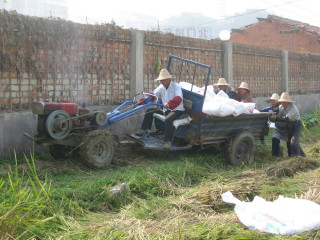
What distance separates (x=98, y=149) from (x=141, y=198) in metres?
1.74

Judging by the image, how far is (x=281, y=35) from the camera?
24.0m

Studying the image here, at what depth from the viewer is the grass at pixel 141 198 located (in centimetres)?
369

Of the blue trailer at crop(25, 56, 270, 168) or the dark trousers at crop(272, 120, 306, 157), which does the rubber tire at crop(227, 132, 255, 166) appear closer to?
the blue trailer at crop(25, 56, 270, 168)

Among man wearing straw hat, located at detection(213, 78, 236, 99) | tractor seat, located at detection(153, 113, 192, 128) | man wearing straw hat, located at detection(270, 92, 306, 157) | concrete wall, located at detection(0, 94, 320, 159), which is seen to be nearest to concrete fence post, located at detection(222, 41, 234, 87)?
man wearing straw hat, located at detection(213, 78, 236, 99)

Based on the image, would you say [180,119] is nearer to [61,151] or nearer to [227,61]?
[61,151]

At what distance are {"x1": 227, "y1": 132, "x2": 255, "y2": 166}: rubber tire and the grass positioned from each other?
231 mm

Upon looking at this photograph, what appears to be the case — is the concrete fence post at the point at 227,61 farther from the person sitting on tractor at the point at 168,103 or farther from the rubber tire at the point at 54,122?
the rubber tire at the point at 54,122

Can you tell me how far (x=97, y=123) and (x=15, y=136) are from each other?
1606 millimetres

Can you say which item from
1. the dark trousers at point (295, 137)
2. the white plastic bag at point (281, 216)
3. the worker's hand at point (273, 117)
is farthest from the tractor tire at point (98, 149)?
the dark trousers at point (295, 137)

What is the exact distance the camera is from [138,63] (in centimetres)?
952

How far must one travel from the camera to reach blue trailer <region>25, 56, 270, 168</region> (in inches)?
255

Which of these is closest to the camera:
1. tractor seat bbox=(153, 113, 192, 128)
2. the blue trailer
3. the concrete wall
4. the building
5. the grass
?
the grass

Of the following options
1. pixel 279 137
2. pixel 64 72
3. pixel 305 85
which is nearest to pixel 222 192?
pixel 279 137

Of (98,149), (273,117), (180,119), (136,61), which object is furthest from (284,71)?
(98,149)
